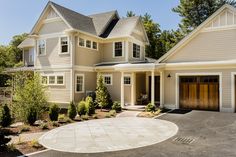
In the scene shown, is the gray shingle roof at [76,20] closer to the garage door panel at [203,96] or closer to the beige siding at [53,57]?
the beige siding at [53,57]

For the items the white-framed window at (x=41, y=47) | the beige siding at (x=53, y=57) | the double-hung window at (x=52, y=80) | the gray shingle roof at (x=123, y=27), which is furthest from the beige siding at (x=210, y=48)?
the white-framed window at (x=41, y=47)

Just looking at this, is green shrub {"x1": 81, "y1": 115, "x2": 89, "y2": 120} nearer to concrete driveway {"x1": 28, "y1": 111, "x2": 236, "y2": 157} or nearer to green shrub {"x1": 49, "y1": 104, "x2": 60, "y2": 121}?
green shrub {"x1": 49, "y1": 104, "x2": 60, "y2": 121}

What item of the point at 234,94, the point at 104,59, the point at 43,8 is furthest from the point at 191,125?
the point at 43,8

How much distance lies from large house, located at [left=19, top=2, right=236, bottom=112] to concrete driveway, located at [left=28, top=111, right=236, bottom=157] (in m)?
4.00

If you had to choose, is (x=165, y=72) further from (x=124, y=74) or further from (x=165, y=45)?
(x=165, y=45)

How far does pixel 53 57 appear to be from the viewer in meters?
20.1

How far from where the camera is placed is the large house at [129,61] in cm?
1580

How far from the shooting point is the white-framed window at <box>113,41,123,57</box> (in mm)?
21266

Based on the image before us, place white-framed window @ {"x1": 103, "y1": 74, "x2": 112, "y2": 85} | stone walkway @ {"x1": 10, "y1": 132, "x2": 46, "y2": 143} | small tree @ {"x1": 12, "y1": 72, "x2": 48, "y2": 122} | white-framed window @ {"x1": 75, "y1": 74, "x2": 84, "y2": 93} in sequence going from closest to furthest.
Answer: stone walkway @ {"x1": 10, "y1": 132, "x2": 46, "y2": 143} < small tree @ {"x1": 12, "y1": 72, "x2": 48, "y2": 122} < white-framed window @ {"x1": 75, "y1": 74, "x2": 84, "y2": 93} < white-framed window @ {"x1": 103, "y1": 74, "x2": 112, "y2": 85}

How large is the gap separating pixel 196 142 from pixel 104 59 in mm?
14808

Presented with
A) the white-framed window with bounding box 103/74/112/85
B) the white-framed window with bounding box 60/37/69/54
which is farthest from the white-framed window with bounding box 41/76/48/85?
the white-framed window with bounding box 103/74/112/85

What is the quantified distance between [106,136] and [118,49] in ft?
41.9

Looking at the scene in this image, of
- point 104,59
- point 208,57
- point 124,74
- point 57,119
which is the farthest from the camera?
point 104,59

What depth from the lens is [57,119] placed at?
13.8m
